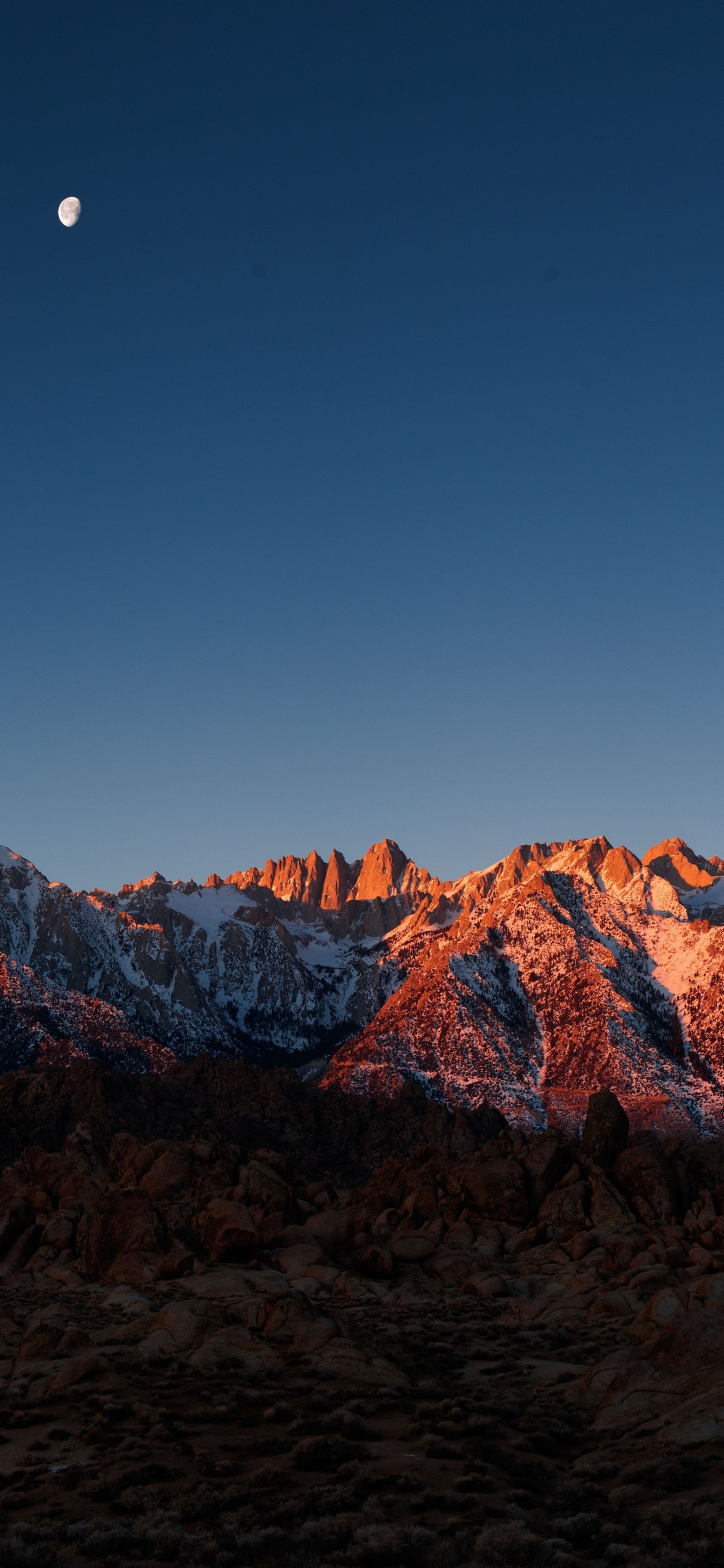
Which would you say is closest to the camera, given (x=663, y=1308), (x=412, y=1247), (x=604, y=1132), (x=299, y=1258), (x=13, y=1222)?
(x=663, y=1308)

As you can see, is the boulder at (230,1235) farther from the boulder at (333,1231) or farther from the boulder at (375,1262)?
the boulder at (375,1262)

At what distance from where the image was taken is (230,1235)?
2562 inches

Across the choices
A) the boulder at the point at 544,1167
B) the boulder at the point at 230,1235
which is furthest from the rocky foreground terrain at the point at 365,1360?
the boulder at the point at 544,1167

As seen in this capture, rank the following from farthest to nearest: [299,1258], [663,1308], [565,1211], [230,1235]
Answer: [565,1211], [230,1235], [299,1258], [663,1308]

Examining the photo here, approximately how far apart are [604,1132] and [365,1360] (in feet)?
202

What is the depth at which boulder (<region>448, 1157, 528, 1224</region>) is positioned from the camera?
276ft

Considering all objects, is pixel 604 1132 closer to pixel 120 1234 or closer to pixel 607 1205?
pixel 607 1205

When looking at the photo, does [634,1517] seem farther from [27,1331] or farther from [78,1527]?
[27,1331]

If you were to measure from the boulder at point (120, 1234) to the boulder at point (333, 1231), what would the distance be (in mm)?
10019

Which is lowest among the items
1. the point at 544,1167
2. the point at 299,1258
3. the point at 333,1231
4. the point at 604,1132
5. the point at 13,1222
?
the point at 13,1222

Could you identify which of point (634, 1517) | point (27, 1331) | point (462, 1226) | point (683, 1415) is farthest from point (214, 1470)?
point (462, 1226)

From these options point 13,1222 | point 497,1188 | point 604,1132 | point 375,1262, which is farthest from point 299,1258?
point 604,1132

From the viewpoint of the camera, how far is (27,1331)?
148 feet

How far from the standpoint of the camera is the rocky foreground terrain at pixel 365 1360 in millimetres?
23312
